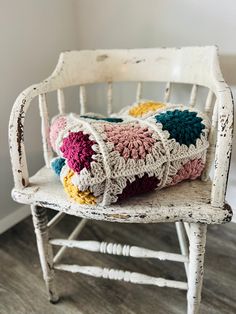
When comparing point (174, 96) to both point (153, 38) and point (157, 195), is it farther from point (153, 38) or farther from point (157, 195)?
point (157, 195)

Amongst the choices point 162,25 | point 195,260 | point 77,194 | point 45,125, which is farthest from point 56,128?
point 162,25

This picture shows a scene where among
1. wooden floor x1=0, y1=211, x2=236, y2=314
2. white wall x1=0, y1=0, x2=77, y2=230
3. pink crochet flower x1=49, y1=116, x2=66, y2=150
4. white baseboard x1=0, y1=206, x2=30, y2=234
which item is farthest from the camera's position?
white baseboard x1=0, y1=206, x2=30, y2=234

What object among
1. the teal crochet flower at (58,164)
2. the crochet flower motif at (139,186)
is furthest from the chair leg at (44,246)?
the crochet flower motif at (139,186)

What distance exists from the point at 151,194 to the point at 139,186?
59 millimetres

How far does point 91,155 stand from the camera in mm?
554

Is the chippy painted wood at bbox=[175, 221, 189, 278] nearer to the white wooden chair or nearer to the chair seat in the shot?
the white wooden chair

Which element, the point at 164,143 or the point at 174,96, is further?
the point at 174,96

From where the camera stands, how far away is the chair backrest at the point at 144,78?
1.82ft

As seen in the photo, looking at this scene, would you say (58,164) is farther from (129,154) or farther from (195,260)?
(195,260)

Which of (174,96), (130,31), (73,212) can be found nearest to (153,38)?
(130,31)

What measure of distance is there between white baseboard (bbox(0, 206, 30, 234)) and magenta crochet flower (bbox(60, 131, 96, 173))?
2.06 ft

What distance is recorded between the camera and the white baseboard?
3.63 ft

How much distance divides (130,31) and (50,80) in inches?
15.7

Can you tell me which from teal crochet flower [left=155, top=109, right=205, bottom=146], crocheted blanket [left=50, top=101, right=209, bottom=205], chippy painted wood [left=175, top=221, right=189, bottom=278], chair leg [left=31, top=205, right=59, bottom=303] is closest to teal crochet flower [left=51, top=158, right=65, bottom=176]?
crocheted blanket [left=50, top=101, right=209, bottom=205]
